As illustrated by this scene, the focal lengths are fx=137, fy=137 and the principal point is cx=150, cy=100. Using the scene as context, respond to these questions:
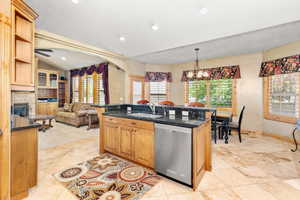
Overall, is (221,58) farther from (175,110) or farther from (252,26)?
(175,110)

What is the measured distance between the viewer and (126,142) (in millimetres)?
2715

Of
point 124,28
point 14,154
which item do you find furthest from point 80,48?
point 14,154

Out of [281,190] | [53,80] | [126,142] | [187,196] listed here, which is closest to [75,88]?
[53,80]

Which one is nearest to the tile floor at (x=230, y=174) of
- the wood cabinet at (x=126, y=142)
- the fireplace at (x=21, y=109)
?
the wood cabinet at (x=126, y=142)

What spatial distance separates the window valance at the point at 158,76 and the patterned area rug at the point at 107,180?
13.7 ft

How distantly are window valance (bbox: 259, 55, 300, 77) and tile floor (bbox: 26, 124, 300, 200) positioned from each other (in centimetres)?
212

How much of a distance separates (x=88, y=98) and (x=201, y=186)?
275 inches

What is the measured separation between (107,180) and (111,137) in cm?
95

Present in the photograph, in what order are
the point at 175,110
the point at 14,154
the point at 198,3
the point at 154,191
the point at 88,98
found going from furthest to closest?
the point at 88,98 → the point at 175,110 → the point at 198,3 → the point at 154,191 → the point at 14,154

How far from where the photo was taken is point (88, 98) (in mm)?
7512

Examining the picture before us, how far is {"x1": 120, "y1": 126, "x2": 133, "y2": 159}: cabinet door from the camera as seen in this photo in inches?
105

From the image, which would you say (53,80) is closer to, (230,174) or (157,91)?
(157,91)

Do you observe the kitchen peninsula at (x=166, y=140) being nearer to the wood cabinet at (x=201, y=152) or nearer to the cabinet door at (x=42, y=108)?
the wood cabinet at (x=201, y=152)

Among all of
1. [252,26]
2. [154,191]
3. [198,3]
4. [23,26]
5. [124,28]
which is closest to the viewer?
[154,191]
